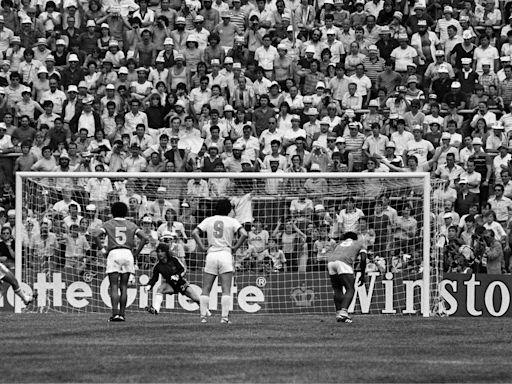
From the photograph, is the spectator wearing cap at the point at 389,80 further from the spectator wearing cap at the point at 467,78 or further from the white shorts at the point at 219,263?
the white shorts at the point at 219,263

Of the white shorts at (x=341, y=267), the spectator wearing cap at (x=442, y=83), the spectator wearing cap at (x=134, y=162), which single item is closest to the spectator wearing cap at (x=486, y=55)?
the spectator wearing cap at (x=442, y=83)

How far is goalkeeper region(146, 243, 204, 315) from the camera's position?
1007 inches

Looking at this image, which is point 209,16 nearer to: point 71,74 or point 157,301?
point 71,74

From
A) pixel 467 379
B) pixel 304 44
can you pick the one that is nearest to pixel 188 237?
pixel 304 44

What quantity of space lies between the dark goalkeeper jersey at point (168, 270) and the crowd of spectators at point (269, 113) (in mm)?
2387

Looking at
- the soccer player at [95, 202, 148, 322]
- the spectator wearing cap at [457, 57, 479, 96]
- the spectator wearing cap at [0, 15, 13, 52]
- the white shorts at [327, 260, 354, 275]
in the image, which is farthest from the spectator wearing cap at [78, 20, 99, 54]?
the white shorts at [327, 260, 354, 275]

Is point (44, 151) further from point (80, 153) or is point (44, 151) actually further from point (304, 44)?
point (304, 44)

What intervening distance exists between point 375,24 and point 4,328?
16916 mm

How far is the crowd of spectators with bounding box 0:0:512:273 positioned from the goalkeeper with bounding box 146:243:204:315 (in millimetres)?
2320

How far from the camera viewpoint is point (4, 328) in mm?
21266

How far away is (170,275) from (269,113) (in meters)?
8.41

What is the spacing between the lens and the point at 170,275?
84.1 ft

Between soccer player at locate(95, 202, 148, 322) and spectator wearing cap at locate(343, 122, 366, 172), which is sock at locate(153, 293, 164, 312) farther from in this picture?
spectator wearing cap at locate(343, 122, 366, 172)

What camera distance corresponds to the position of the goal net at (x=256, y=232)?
91.0 feet
